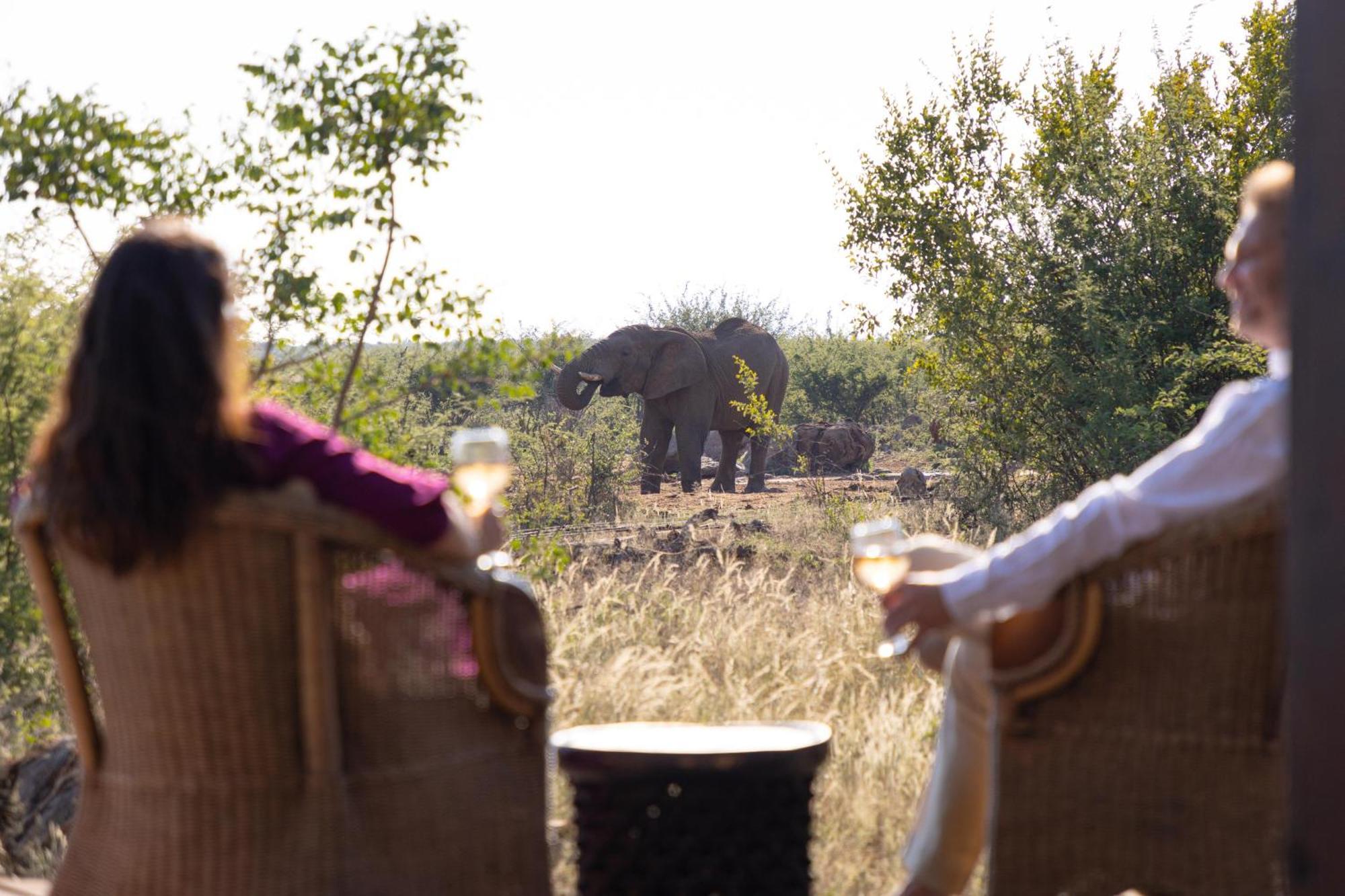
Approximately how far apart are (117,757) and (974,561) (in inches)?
55.3

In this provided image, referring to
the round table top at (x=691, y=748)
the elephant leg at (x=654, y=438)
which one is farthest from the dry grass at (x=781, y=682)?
the elephant leg at (x=654, y=438)

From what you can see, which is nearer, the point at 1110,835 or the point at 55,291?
the point at 1110,835

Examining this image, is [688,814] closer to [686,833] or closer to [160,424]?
[686,833]

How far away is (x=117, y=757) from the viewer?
243cm

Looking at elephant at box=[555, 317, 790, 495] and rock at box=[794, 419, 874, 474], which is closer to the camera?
elephant at box=[555, 317, 790, 495]

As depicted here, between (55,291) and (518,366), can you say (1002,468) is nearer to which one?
(518,366)

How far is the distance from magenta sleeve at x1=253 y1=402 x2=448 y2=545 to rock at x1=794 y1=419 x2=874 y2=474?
20.3 m

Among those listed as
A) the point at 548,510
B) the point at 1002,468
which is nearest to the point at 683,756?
the point at 548,510

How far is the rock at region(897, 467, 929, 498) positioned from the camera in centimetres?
1642

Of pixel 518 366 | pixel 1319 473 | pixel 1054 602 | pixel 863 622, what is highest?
pixel 518 366

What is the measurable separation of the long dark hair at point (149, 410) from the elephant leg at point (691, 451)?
20.0 metres

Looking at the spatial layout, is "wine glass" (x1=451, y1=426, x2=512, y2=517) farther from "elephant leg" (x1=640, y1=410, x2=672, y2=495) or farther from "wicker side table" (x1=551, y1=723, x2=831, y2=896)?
"elephant leg" (x1=640, y1=410, x2=672, y2=495)

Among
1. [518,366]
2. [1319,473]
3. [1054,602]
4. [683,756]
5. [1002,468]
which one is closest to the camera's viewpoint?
[1319,473]

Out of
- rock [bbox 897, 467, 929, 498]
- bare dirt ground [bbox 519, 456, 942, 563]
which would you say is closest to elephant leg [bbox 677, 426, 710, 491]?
bare dirt ground [bbox 519, 456, 942, 563]
